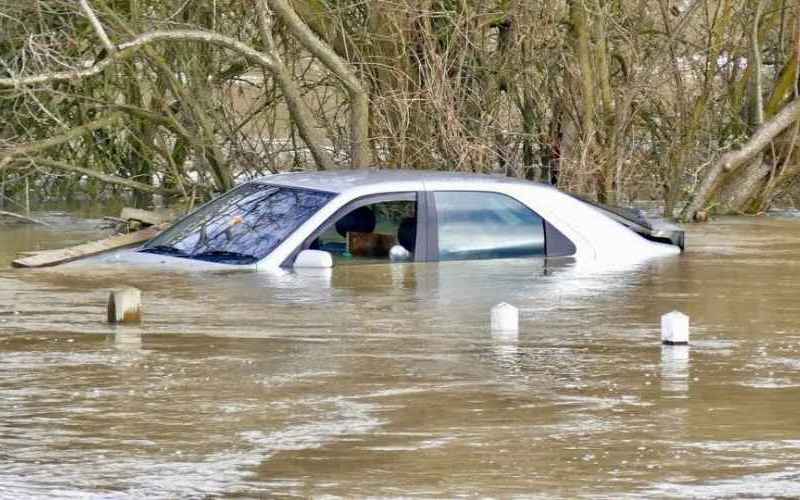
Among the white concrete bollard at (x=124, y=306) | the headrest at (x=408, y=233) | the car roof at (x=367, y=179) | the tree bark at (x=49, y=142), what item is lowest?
the white concrete bollard at (x=124, y=306)

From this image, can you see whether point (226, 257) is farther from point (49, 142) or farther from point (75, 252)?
point (49, 142)

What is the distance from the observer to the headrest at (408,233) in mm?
11680

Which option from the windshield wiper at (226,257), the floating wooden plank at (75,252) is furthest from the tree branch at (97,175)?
the windshield wiper at (226,257)

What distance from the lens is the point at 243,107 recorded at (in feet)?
61.3

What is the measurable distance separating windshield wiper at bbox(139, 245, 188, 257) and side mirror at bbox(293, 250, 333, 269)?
0.81 metres

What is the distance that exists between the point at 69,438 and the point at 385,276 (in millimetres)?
4799

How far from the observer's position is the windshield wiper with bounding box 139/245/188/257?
1177cm

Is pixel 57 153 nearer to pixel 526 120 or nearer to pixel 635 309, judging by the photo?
pixel 526 120

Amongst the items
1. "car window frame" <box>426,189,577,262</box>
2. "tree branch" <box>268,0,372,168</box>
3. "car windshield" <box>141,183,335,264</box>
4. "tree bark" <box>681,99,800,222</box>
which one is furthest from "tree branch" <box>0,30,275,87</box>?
"tree bark" <box>681,99,800,222</box>

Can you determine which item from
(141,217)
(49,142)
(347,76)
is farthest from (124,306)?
(347,76)

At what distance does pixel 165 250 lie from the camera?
1186cm

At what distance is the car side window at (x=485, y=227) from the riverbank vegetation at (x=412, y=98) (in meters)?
4.24

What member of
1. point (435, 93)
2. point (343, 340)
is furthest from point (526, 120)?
point (343, 340)

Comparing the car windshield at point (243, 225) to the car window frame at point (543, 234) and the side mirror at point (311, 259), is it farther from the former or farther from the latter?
the car window frame at point (543, 234)
